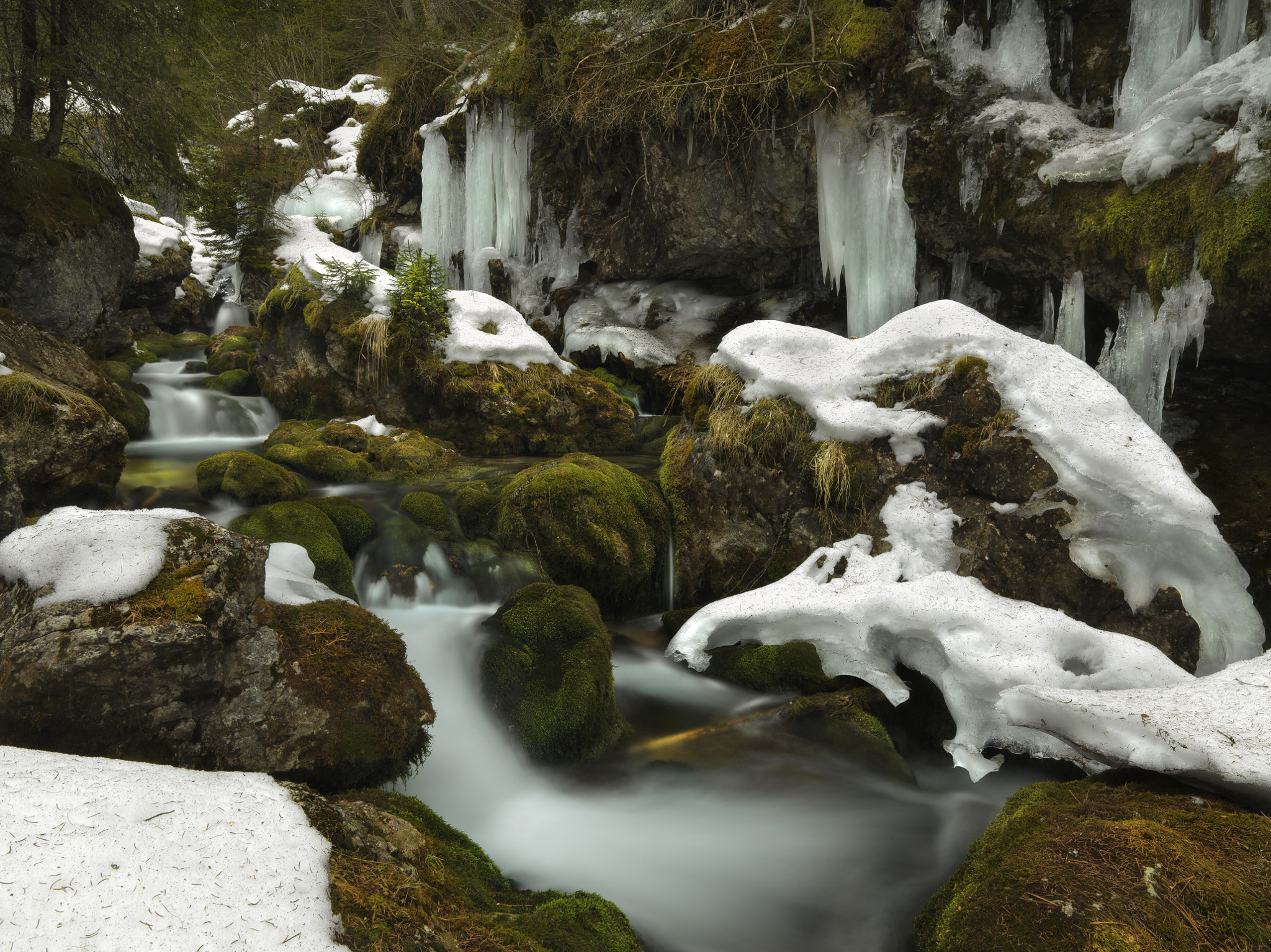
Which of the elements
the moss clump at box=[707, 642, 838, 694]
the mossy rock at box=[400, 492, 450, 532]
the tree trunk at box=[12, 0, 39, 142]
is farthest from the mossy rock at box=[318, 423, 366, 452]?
the moss clump at box=[707, 642, 838, 694]

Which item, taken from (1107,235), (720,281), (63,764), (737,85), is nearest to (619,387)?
(720,281)

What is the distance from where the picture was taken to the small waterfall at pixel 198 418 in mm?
8211

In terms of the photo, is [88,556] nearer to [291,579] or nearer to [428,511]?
[291,579]

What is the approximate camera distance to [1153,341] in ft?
17.6

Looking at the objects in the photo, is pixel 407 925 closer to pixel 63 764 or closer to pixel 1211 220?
pixel 63 764

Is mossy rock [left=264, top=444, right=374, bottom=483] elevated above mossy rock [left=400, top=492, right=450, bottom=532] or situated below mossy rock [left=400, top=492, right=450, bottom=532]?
above

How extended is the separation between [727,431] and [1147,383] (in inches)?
136

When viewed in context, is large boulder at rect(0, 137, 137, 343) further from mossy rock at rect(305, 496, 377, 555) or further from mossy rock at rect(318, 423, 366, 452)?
mossy rock at rect(305, 496, 377, 555)

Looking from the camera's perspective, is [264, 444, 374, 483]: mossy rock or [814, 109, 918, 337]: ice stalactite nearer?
[264, 444, 374, 483]: mossy rock

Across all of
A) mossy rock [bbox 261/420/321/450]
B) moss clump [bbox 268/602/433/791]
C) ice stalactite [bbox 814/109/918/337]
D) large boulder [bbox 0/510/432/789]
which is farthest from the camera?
mossy rock [bbox 261/420/321/450]

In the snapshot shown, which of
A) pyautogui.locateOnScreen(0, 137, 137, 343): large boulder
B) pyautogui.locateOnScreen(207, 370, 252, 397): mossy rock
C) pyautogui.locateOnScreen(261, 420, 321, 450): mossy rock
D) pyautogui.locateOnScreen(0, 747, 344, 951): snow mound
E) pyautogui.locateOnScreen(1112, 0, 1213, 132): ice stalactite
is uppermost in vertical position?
pyautogui.locateOnScreen(1112, 0, 1213, 132): ice stalactite

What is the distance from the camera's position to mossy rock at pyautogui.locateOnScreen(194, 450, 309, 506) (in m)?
6.03

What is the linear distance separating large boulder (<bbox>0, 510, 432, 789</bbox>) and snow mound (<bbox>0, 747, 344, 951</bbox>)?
689 mm

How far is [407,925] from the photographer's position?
1731 millimetres
